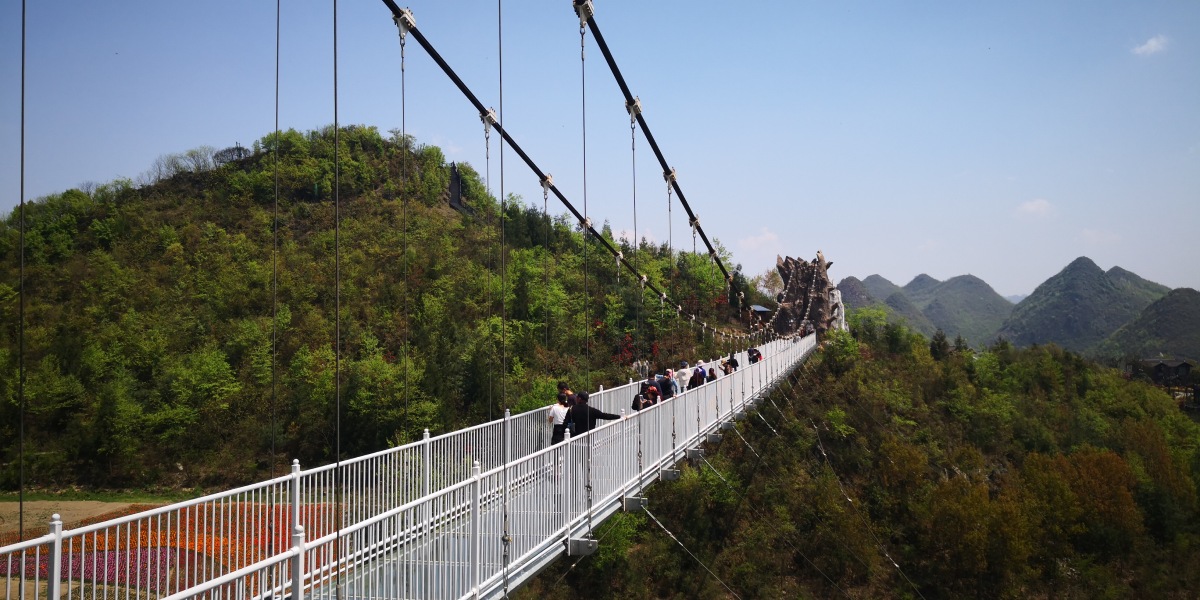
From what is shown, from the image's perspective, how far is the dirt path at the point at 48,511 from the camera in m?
21.8

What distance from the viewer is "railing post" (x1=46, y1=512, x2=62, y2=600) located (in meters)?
3.24

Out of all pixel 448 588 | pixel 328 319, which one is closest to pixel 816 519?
pixel 328 319

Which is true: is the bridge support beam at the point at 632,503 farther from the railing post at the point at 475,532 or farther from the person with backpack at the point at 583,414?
the railing post at the point at 475,532

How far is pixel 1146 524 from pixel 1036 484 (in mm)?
5486

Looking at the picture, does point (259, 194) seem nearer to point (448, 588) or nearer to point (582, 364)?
point (582, 364)

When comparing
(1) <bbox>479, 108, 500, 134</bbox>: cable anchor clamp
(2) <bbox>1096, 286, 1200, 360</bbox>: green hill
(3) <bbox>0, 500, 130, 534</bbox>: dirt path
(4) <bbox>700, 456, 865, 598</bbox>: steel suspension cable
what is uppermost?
(1) <bbox>479, 108, 500, 134</bbox>: cable anchor clamp

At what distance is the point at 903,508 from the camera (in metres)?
29.8

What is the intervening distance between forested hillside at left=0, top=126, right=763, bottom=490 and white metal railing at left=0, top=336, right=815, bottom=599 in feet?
32.0

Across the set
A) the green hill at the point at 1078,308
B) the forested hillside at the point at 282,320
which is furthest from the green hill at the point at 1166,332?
the forested hillside at the point at 282,320

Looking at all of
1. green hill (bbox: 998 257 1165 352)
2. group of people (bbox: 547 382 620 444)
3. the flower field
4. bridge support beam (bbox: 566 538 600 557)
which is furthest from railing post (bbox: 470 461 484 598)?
green hill (bbox: 998 257 1165 352)

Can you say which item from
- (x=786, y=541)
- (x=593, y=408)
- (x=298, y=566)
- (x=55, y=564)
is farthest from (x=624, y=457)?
(x=786, y=541)

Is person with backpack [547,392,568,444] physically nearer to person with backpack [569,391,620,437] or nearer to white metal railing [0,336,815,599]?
person with backpack [569,391,620,437]

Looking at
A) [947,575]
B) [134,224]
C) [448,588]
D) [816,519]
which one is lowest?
[947,575]

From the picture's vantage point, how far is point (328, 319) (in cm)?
3566
